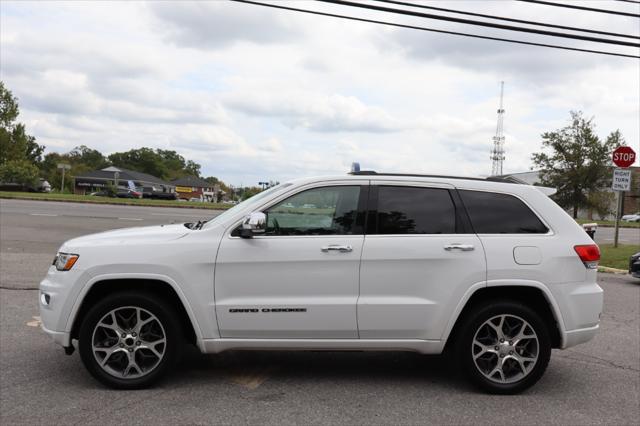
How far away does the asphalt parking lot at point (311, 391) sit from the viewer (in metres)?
3.94

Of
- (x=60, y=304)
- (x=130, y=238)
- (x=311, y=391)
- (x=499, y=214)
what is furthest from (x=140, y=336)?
(x=499, y=214)

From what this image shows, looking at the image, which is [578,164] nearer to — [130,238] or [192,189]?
[130,238]

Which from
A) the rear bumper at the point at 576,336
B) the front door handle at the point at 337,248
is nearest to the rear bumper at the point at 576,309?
the rear bumper at the point at 576,336

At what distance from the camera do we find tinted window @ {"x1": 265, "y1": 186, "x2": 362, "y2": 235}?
451cm

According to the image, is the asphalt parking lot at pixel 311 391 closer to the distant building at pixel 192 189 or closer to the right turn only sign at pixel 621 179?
the right turn only sign at pixel 621 179

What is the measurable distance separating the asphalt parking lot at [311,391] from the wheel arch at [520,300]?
0.48m

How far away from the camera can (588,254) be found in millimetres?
4594

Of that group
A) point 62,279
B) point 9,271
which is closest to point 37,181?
point 9,271

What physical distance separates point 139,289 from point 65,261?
60 cm

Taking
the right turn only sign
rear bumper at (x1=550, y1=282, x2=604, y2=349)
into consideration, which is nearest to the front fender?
rear bumper at (x1=550, y1=282, x2=604, y2=349)

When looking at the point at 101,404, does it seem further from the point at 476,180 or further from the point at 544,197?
the point at 544,197

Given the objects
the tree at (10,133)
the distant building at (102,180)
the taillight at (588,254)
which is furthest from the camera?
the distant building at (102,180)

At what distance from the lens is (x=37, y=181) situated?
235ft

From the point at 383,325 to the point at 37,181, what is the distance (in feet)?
251
